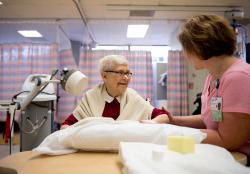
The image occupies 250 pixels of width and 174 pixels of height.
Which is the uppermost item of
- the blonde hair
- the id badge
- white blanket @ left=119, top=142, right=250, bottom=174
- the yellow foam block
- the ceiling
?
the ceiling

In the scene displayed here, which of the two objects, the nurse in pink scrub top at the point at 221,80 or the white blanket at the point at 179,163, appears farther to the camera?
the nurse in pink scrub top at the point at 221,80

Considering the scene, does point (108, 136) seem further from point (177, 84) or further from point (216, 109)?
point (177, 84)

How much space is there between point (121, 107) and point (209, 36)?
1.05 meters

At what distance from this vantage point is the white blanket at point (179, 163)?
1.89ft

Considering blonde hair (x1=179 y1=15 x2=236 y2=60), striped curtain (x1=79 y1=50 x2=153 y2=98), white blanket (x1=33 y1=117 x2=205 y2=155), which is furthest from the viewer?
striped curtain (x1=79 y1=50 x2=153 y2=98)

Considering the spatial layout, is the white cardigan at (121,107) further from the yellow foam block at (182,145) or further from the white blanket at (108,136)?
the yellow foam block at (182,145)

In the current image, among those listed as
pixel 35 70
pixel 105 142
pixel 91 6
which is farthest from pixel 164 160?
pixel 35 70

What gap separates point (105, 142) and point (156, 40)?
20.6 feet

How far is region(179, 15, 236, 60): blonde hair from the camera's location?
0.95 meters

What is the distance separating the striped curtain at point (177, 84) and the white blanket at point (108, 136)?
4242 mm

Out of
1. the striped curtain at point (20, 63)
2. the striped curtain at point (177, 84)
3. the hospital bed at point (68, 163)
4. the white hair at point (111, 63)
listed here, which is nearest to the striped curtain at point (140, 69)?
the striped curtain at point (177, 84)

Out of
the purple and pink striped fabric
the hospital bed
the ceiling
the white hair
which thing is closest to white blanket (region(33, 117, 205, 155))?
the hospital bed

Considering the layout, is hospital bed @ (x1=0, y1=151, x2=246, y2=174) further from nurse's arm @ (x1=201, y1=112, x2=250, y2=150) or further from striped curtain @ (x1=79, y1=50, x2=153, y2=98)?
striped curtain @ (x1=79, y1=50, x2=153, y2=98)

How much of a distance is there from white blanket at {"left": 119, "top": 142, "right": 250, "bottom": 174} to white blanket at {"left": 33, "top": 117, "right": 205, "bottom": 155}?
5.6 inches
